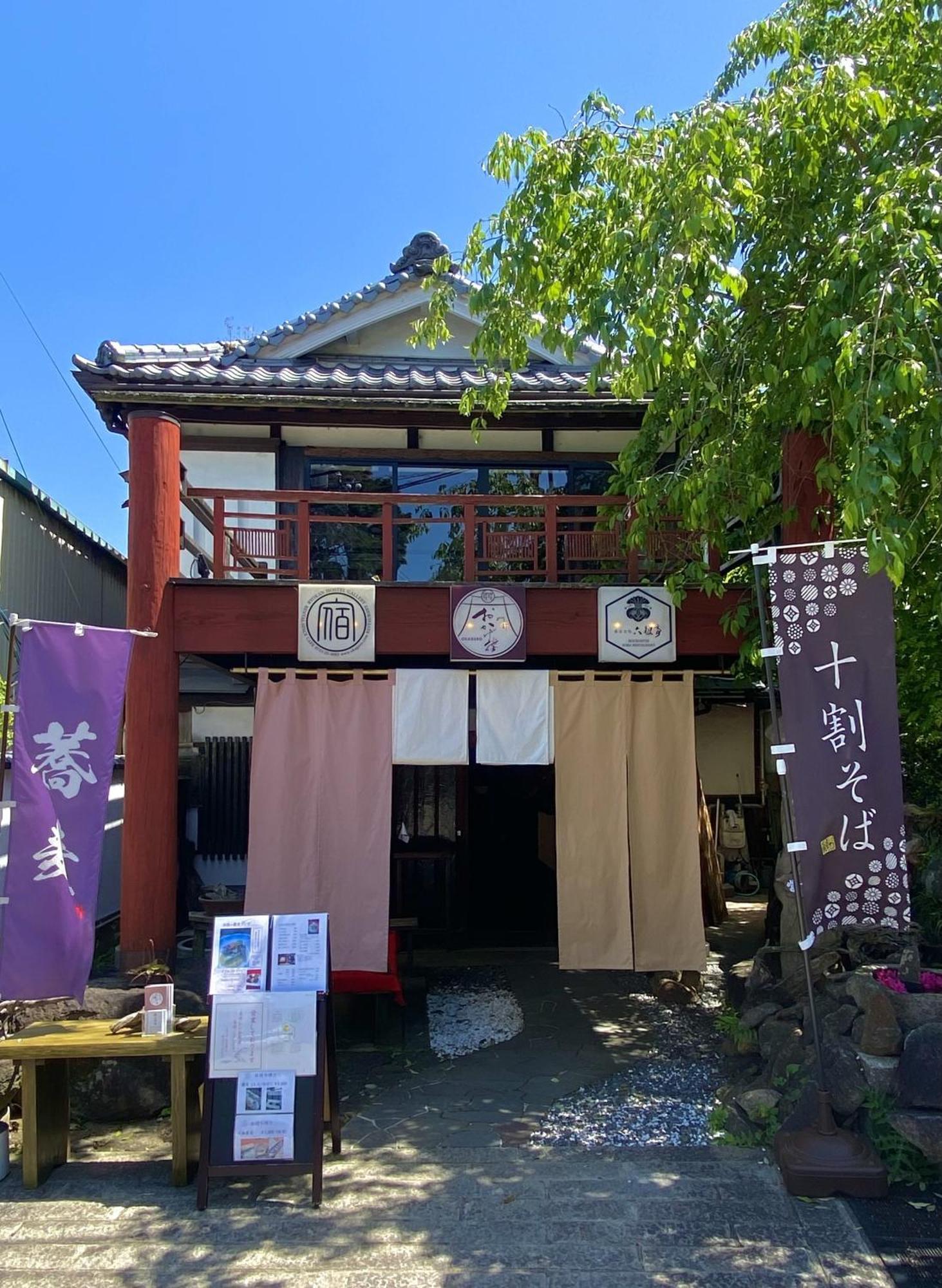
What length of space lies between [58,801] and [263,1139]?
7.70 ft

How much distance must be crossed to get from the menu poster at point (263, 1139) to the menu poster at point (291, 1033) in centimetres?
25

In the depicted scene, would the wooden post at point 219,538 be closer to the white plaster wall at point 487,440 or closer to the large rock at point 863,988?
the white plaster wall at point 487,440

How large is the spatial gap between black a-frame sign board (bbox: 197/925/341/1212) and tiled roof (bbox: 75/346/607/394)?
599cm

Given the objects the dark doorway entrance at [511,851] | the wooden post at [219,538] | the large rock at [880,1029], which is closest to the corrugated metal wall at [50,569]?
the wooden post at [219,538]

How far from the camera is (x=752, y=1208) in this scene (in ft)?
15.0

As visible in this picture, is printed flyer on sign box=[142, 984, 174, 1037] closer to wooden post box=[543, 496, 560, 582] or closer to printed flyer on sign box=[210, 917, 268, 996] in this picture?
printed flyer on sign box=[210, 917, 268, 996]

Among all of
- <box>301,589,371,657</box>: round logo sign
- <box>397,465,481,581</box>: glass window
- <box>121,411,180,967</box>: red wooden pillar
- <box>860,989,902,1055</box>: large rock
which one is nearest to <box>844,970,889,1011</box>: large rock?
<box>860,989,902,1055</box>: large rock

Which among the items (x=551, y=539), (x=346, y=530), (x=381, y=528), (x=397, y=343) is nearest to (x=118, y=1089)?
(x=551, y=539)

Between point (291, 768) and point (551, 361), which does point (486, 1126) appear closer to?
point (291, 768)

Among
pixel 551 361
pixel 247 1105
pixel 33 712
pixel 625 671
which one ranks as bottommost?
pixel 247 1105

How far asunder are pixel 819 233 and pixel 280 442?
6.23 metres

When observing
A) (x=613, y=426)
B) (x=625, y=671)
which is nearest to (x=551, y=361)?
(x=613, y=426)

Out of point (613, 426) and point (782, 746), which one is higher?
point (613, 426)

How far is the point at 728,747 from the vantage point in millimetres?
13641
